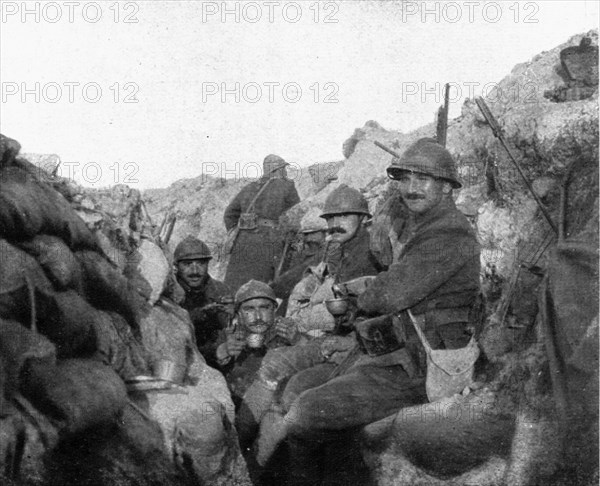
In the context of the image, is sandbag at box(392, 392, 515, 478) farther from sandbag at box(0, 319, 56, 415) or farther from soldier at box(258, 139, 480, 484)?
sandbag at box(0, 319, 56, 415)

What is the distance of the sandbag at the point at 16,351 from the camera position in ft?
16.4

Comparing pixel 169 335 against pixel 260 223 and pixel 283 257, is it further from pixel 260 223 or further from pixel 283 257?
pixel 260 223

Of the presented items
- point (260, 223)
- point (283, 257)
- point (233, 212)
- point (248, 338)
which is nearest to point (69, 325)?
point (248, 338)

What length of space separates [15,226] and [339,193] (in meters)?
4.46

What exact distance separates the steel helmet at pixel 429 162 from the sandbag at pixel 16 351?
121 inches

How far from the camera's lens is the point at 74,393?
532cm

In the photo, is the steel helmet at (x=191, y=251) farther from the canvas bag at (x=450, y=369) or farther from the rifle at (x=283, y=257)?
the canvas bag at (x=450, y=369)

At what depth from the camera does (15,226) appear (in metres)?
5.41

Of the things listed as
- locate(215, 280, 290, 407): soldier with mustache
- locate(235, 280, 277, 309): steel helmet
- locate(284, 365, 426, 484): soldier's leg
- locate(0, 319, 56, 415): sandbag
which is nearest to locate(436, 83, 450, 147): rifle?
locate(235, 280, 277, 309): steel helmet

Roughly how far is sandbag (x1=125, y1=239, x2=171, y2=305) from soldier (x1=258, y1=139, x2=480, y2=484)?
55.9 inches

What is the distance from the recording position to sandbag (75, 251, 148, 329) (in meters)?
6.27

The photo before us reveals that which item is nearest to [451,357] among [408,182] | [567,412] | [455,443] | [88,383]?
[455,443]

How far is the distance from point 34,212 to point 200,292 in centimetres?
402

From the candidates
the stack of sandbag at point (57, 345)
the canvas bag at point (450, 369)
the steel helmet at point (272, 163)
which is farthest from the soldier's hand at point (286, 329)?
the steel helmet at point (272, 163)
